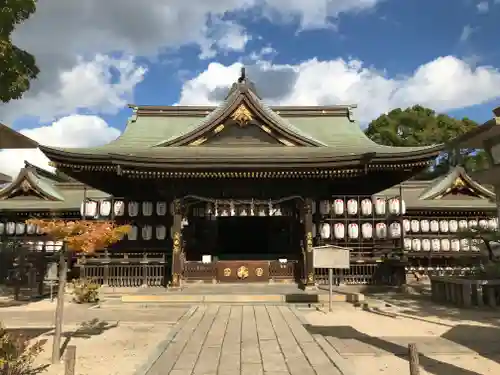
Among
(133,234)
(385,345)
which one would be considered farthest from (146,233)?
(385,345)

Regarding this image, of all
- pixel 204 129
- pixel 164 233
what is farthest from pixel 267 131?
pixel 164 233

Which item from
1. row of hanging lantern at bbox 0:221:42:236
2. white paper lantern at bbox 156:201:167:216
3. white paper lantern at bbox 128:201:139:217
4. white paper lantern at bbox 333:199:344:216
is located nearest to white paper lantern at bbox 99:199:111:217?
white paper lantern at bbox 128:201:139:217

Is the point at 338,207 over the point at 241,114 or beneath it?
beneath

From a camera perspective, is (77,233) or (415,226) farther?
(415,226)

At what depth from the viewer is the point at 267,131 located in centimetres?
2078

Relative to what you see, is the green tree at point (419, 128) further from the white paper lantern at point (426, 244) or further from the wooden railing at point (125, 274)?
the wooden railing at point (125, 274)

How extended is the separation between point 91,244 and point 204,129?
12738mm

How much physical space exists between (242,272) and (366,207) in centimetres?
613

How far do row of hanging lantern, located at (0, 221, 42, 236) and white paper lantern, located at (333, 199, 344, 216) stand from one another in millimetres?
17735

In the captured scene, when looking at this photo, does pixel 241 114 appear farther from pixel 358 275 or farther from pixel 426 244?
pixel 426 244

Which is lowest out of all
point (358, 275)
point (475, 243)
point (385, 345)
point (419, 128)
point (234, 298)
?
point (385, 345)

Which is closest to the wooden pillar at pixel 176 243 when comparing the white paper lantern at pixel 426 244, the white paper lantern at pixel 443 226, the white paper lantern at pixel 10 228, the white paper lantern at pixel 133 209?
the white paper lantern at pixel 133 209

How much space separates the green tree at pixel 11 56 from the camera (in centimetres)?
1045

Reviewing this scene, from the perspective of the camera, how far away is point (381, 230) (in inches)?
756
